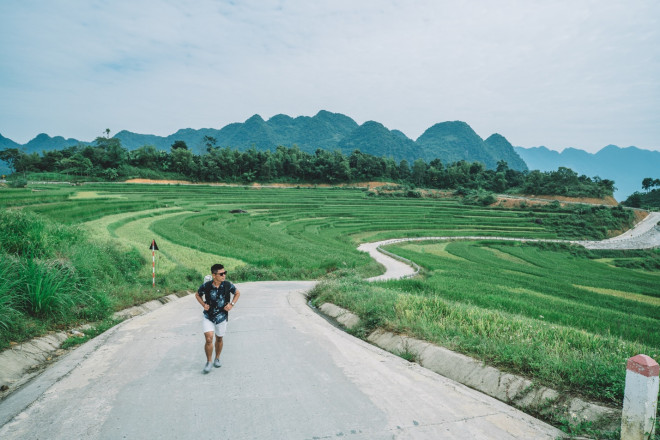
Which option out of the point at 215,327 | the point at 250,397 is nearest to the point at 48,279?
the point at 215,327

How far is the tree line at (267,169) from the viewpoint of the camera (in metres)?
70.8

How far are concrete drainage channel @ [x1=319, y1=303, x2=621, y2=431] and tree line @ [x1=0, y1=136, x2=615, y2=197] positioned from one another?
235 feet

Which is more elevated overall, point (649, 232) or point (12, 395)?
point (12, 395)

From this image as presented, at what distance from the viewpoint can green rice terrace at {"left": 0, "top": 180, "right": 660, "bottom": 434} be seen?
531cm

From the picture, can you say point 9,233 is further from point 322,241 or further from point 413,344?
point 322,241

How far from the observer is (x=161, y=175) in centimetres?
7344

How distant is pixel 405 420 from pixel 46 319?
278 inches

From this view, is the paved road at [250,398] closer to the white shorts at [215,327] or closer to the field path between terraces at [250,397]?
the field path between terraces at [250,397]

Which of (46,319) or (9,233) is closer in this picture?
(46,319)


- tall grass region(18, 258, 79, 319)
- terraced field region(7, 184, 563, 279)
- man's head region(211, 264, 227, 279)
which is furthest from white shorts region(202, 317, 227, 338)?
terraced field region(7, 184, 563, 279)

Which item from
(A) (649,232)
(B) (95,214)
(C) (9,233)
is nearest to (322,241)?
(B) (95,214)

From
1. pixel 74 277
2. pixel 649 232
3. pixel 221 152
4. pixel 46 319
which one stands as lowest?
pixel 649 232

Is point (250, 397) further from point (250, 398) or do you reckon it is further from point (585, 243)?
point (585, 243)

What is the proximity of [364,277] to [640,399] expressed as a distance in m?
15.5
